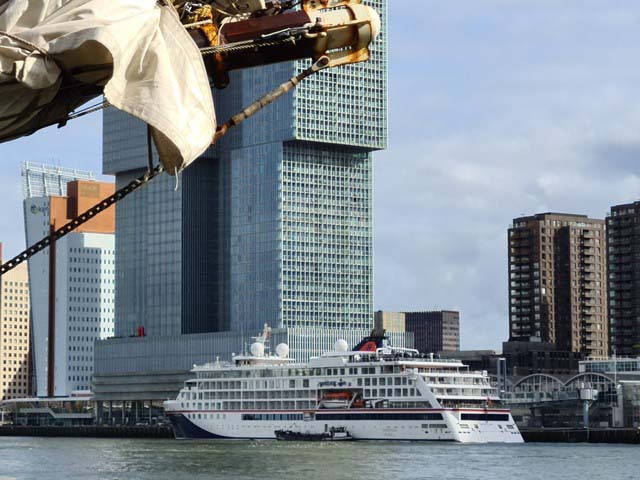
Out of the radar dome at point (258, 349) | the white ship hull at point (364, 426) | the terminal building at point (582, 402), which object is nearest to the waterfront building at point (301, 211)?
the terminal building at point (582, 402)

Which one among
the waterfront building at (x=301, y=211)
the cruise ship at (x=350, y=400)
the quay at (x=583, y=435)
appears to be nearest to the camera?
the cruise ship at (x=350, y=400)

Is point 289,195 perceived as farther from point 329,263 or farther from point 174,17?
point 174,17

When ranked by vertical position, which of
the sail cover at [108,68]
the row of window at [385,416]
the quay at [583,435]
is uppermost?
the sail cover at [108,68]

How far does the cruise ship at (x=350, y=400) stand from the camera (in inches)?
4938

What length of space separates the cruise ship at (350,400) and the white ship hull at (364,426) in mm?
81

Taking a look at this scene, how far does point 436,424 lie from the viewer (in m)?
124

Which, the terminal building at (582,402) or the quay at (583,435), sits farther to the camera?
the terminal building at (582,402)

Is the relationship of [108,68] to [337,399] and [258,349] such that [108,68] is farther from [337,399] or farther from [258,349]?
[258,349]

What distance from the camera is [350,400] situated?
130375mm

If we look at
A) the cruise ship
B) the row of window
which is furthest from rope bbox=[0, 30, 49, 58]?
the row of window

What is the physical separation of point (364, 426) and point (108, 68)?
113m

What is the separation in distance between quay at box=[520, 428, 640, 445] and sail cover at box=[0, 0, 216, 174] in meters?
A: 127

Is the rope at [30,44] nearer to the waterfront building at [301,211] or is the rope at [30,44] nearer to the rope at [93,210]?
the rope at [93,210]

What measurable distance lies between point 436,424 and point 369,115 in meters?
74.6
